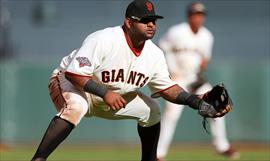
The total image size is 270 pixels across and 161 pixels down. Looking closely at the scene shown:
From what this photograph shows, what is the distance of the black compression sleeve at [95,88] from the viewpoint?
7.75 metres

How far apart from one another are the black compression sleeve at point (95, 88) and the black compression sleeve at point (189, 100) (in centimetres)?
98

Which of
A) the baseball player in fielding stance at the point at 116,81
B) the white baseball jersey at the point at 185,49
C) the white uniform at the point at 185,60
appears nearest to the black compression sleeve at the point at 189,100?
the baseball player in fielding stance at the point at 116,81

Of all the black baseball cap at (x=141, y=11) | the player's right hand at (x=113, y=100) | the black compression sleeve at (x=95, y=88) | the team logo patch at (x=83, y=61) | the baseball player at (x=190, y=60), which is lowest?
the baseball player at (x=190, y=60)

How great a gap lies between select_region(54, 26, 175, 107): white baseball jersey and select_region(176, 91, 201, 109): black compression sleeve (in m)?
0.18

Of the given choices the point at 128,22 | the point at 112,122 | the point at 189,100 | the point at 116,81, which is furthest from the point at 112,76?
the point at 112,122

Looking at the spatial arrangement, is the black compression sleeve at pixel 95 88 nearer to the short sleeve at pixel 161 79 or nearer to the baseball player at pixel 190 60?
A: the short sleeve at pixel 161 79

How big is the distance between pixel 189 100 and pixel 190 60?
198 inches

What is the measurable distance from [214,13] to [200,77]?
8253mm

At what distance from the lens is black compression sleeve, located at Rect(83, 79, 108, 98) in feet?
25.4

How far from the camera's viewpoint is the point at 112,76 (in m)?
8.21

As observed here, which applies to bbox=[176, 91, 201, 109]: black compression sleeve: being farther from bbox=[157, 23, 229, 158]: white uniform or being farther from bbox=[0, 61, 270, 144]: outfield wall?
bbox=[0, 61, 270, 144]: outfield wall

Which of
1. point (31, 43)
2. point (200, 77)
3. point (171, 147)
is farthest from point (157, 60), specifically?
point (31, 43)

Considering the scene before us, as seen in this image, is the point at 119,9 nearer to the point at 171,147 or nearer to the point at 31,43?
the point at 31,43

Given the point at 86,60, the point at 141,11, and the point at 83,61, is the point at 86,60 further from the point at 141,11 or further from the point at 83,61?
the point at 141,11
